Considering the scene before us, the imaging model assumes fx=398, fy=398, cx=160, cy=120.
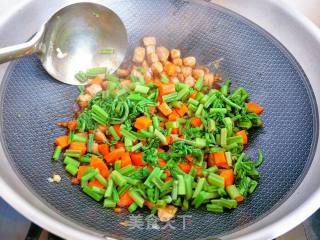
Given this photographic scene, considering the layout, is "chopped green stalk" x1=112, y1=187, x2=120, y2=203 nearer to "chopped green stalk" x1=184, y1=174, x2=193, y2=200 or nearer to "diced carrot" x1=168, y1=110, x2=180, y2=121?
"chopped green stalk" x1=184, y1=174, x2=193, y2=200

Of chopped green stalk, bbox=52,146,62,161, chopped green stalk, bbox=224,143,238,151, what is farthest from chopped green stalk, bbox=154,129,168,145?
chopped green stalk, bbox=52,146,62,161

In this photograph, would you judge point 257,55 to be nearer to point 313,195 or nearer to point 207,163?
point 207,163

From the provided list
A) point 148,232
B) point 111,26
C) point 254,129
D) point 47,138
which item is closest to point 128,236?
point 148,232

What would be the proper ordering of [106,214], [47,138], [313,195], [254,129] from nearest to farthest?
[313,195], [106,214], [47,138], [254,129]

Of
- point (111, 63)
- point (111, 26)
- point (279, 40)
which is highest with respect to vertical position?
point (279, 40)

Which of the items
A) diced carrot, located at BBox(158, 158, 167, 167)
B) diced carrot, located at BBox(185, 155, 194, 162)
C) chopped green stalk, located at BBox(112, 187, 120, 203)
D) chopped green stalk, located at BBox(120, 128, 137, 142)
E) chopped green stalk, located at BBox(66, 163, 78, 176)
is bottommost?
chopped green stalk, located at BBox(66, 163, 78, 176)

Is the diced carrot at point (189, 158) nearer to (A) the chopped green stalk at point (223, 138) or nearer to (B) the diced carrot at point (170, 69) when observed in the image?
(A) the chopped green stalk at point (223, 138)

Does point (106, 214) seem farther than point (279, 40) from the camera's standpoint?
No
